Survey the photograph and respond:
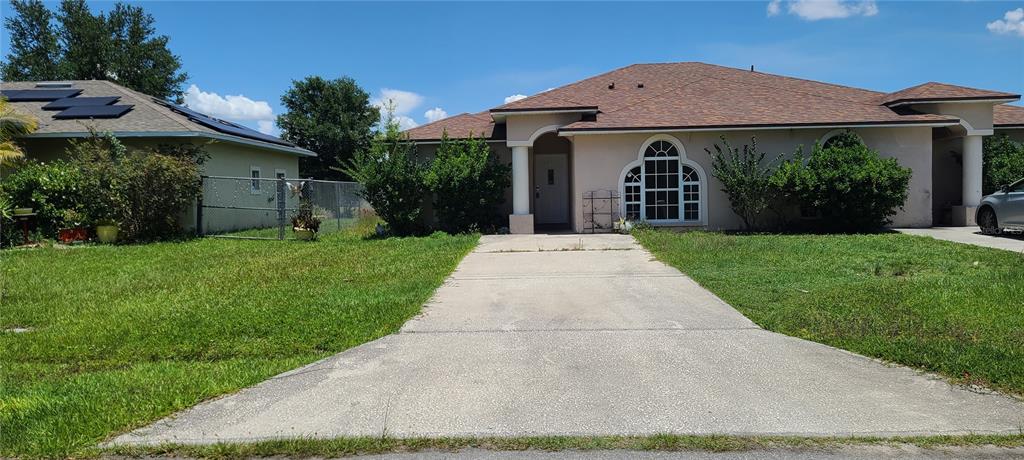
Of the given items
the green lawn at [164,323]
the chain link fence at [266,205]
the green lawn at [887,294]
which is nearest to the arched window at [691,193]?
the green lawn at [887,294]

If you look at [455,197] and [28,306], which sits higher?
[455,197]

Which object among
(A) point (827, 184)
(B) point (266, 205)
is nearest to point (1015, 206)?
(A) point (827, 184)

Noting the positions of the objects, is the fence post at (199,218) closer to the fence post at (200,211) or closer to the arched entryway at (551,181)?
the fence post at (200,211)

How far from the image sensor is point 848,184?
16.0m

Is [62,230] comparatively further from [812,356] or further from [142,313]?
[812,356]

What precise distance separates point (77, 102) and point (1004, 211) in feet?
84.0

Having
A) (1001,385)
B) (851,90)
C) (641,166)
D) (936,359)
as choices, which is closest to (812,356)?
(936,359)

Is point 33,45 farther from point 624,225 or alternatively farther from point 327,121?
point 624,225

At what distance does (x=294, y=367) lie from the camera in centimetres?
589

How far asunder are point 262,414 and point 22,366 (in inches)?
116

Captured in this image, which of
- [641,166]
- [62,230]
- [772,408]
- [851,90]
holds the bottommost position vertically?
[772,408]

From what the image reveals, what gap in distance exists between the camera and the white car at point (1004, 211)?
1475 centimetres

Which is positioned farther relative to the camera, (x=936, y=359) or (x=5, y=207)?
(x=5, y=207)

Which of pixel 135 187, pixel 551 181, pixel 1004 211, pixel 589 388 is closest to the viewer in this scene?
pixel 589 388
